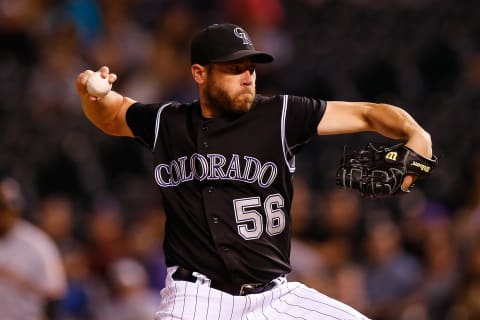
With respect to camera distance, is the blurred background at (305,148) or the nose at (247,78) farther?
the blurred background at (305,148)

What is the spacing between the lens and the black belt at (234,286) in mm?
4699

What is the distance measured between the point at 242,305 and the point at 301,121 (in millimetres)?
888

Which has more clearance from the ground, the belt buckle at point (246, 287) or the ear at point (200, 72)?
the ear at point (200, 72)

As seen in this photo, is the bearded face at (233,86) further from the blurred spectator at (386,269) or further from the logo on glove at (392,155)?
the blurred spectator at (386,269)

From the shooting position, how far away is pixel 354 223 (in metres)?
8.86

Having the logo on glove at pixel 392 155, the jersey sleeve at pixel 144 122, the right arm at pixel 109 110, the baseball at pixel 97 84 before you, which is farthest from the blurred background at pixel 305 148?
the baseball at pixel 97 84

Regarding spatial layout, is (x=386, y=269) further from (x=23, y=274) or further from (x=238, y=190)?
(x=238, y=190)

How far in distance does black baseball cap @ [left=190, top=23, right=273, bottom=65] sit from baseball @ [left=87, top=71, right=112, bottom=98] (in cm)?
44

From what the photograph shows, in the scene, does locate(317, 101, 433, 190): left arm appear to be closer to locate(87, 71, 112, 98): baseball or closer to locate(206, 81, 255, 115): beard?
locate(206, 81, 255, 115): beard

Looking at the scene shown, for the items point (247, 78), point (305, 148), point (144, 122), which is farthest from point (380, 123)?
point (305, 148)

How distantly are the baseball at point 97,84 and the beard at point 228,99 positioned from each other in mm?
482

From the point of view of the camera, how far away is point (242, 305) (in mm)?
4645

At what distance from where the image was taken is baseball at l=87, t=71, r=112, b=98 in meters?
4.87

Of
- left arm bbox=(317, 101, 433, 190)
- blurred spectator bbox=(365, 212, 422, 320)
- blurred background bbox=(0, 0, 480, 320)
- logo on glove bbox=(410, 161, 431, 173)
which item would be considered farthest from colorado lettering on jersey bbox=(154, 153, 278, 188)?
blurred spectator bbox=(365, 212, 422, 320)
